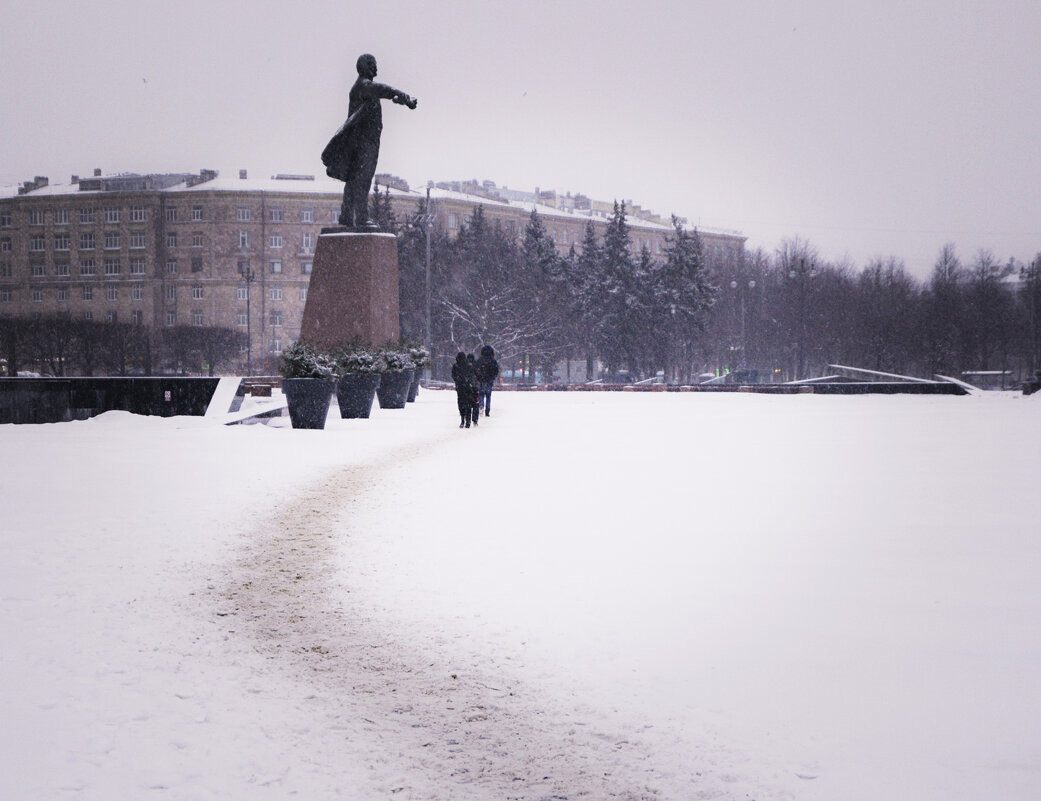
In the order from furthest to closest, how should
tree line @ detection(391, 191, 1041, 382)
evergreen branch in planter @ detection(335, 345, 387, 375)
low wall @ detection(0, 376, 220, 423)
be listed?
tree line @ detection(391, 191, 1041, 382)
low wall @ detection(0, 376, 220, 423)
evergreen branch in planter @ detection(335, 345, 387, 375)

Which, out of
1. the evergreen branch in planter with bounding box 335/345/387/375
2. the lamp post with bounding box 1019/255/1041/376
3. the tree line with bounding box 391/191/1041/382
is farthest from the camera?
the lamp post with bounding box 1019/255/1041/376

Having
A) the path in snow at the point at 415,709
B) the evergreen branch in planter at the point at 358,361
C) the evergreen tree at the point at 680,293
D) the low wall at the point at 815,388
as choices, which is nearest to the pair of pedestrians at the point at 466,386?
the evergreen branch in planter at the point at 358,361

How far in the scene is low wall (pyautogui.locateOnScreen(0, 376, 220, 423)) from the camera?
2147 centimetres

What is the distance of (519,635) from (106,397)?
1790cm

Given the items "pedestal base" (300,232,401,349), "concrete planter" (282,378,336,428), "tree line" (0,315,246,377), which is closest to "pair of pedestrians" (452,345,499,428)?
"concrete planter" (282,378,336,428)

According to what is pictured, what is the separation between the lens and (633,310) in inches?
2482

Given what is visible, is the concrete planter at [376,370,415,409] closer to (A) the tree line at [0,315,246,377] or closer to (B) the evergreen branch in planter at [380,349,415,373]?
(B) the evergreen branch in planter at [380,349,415,373]

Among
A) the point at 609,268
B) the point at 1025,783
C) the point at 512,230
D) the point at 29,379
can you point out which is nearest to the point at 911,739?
the point at 1025,783

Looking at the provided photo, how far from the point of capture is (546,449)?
15539 millimetres

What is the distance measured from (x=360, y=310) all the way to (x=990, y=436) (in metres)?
12.8

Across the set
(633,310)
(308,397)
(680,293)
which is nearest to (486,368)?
(308,397)

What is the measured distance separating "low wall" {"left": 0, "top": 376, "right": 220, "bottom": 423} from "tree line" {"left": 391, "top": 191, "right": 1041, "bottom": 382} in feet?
120

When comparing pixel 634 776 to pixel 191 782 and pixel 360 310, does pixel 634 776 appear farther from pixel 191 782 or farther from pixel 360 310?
pixel 360 310

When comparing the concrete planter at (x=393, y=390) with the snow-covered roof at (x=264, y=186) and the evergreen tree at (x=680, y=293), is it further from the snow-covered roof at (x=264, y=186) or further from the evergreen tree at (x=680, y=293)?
the snow-covered roof at (x=264, y=186)
